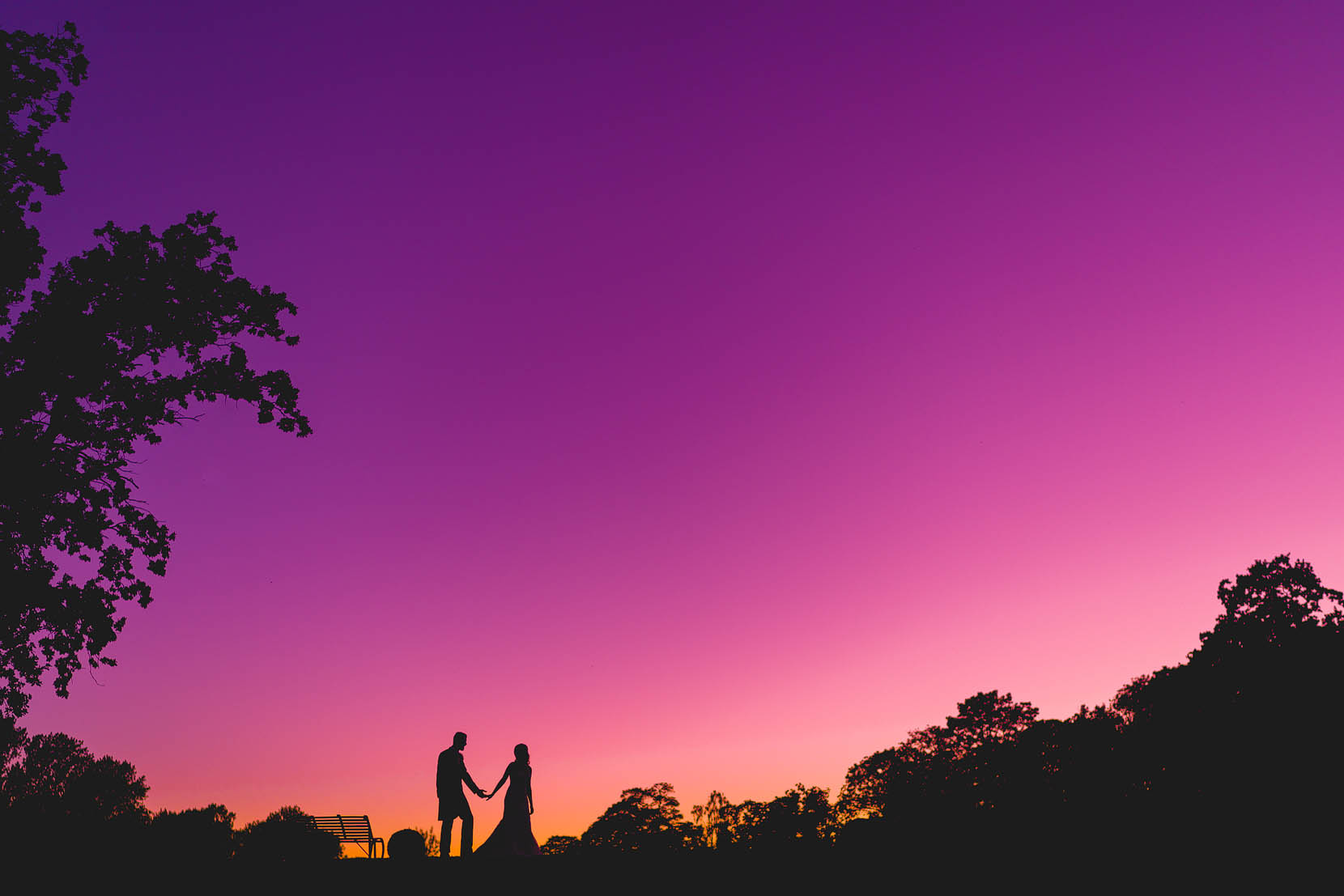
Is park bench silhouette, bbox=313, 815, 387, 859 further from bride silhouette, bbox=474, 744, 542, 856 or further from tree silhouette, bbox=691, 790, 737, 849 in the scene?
tree silhouette, bbox=691, 790, 737, 849

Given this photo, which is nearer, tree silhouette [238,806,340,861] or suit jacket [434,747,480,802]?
tree silhouette [238,806,340,861]

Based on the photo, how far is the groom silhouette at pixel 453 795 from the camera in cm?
1419

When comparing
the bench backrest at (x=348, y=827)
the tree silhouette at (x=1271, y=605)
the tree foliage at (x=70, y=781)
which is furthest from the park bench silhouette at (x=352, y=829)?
the tree foliage at (x=70, y=781)

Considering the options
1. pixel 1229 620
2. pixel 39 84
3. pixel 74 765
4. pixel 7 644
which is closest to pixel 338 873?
pixel 7 644

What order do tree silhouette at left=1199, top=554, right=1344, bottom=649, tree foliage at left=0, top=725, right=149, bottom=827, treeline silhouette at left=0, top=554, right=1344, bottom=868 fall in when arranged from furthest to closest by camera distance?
tree foliage at left=0, top=725, right=149, bottom=827, tree silhouette at left=1199, top=554, right=1344, bottom=649, treeline silhouette at left=0, top=554, right=1344, bottom=868

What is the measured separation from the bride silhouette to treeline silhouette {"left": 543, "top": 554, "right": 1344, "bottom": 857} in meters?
1.73

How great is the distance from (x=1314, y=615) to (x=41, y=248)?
5571cm

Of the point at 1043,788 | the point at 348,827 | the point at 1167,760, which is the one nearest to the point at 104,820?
the point at 348,827

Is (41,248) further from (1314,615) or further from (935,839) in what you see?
(1314,615)

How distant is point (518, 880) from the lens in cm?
1136

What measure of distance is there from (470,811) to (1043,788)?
6077 centimetres

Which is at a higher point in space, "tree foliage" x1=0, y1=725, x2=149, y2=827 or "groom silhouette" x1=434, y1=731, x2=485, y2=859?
"tree foliage" x1=0, y1=725, x2=149, y2=827

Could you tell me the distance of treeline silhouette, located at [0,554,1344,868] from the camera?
41.2 feet

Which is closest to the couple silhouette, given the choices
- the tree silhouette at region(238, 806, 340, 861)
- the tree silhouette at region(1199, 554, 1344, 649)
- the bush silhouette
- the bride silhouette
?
the bride silhouette
